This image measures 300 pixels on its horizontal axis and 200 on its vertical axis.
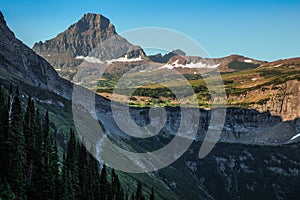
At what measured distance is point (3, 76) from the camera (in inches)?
7564

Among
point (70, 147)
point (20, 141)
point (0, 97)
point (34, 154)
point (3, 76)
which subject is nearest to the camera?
point (20, 141)

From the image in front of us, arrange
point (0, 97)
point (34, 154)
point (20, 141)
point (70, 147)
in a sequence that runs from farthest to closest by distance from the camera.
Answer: point (70, 147), point (0, 97), point (34, 154), point (20, 141)

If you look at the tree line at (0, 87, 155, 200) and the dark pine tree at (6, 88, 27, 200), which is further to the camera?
the tree line at (0, 87, 155, 200)

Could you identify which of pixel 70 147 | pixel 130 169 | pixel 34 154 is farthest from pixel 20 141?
pixel 130 169

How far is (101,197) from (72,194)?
2443 centimetres

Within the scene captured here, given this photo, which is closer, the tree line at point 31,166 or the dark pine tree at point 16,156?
the dark pine tree at point 16,156

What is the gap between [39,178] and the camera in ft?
295

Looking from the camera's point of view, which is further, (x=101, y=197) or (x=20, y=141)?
(x=101, y=197)

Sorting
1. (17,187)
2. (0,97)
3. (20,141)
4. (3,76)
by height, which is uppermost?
(3,76)

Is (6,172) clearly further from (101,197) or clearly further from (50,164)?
(101,197)

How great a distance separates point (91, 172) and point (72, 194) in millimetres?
24227

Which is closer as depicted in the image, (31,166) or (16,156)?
(16,156)

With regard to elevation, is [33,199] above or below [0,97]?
below

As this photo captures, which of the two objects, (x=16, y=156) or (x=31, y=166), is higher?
(x=16, y=156)
